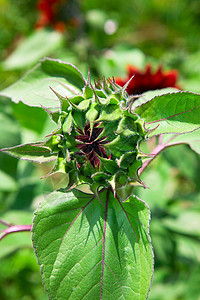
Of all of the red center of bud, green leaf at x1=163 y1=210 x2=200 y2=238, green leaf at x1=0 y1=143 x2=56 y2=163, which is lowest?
green leaf at x1=163 y1=210 x2=200 y2=238

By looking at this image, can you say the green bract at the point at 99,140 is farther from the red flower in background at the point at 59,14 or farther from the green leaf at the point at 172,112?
the red flower in background at the point at 59,14

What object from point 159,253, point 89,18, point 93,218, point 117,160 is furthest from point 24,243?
point 89,18

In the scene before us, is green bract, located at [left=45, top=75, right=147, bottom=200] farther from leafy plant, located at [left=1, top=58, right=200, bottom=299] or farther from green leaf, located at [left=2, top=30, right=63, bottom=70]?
green leaf, located at [left=2, top=30, right=63, bottom=70]

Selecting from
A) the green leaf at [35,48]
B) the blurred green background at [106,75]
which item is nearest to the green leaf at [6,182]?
the blurred green background at [106,75]

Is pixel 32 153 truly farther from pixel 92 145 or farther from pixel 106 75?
pixel 106 75

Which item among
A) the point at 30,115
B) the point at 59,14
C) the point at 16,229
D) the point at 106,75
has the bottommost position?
the point at 16,229

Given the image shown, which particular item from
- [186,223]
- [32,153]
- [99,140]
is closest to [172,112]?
[99,140]

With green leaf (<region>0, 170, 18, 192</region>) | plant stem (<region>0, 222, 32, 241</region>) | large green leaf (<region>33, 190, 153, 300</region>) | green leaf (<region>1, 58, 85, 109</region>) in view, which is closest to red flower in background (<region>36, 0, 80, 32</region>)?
green leaf (<region>0, 170, 18, 192</region>)
